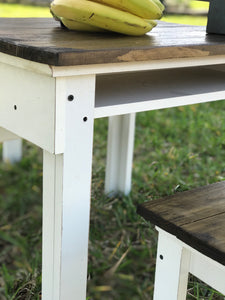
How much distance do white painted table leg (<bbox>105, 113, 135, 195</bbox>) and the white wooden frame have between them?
1.11m

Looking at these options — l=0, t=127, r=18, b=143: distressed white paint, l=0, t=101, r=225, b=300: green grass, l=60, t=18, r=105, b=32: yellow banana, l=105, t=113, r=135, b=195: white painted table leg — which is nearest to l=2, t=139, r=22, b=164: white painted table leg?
l=0, t=101, r=225, b=300: green grass

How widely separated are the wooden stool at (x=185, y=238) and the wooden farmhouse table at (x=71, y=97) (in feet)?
0.63

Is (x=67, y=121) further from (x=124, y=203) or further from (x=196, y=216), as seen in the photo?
(x=124, y=203)

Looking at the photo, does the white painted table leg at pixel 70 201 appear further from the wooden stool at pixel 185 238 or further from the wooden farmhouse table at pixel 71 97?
the wooden stool at pixel 185 238

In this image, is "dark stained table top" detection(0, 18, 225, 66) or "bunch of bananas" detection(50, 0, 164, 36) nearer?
"dark stained table top" detection(0, 18, 225, 66)

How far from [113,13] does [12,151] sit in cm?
173

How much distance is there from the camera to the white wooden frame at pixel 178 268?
112 centimetres

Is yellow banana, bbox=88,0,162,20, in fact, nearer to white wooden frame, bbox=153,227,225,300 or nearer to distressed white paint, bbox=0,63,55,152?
distressed white paint, bbox=0,63,55,152

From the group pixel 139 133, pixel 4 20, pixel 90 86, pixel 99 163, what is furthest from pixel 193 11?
pixel 90 86

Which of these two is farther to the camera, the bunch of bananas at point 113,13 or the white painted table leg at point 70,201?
the bunch of bananas at point 113,13

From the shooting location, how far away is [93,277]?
1.87m

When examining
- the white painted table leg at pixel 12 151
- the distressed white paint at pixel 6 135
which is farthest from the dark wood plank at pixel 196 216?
the white painted table leg at pixel 12 151

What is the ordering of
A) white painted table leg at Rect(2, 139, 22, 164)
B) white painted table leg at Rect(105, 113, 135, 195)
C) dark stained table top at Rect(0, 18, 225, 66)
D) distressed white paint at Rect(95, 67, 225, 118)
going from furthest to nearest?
white painted table leg at Rect(2, 139, 22, 164)
white painted table leg at Rect(105, 113, 135, 195)
distressed white paint at Rect(95, 67, 225, 118)
dark stained table top at Rect(0, 18, 225, 66)

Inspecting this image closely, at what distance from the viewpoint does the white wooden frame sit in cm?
112
